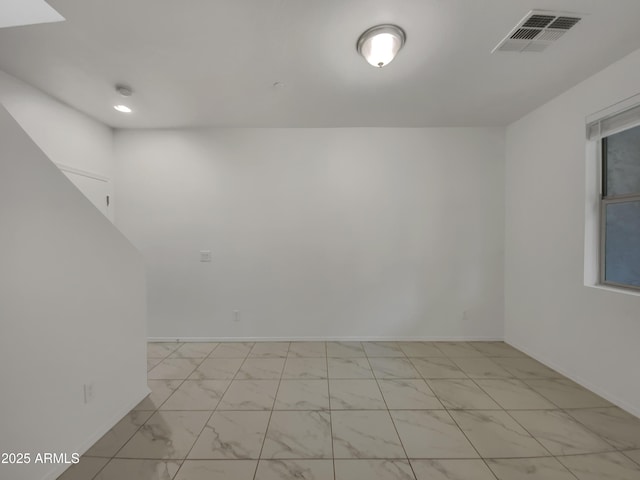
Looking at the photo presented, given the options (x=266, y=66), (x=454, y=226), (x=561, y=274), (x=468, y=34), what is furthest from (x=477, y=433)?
(x=266, y=66)

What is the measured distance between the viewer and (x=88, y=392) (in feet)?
5.45

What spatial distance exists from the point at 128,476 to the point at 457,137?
4342 millimetres

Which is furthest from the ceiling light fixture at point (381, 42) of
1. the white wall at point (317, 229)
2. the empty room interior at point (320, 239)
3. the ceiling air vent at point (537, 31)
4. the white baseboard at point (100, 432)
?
the white baseboard at point (100, 432)

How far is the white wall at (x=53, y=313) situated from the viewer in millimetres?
1234

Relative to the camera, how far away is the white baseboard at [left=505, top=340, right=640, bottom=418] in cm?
196

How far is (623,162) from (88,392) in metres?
4.51

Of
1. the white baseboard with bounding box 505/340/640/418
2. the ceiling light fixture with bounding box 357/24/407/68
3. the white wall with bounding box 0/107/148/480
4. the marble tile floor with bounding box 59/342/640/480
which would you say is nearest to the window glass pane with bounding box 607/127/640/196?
the white baseboard with bounding box 505/340/640/418

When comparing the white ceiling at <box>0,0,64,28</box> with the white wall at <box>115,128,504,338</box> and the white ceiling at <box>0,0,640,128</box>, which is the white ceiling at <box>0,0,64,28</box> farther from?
the white wall at <box>115,128,504,338</box>

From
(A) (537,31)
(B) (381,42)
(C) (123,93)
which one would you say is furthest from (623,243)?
(C) (123,93)

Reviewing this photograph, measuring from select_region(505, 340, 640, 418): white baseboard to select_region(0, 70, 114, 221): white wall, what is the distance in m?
5.36

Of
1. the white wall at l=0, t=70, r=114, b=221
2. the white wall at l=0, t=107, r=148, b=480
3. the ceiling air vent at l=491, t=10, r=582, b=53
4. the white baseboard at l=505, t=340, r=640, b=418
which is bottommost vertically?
the white baseboard at l=505, t=340, r=640, b=418

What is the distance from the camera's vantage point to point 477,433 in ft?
5.80

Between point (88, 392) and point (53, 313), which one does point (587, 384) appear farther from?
point (53, 313)

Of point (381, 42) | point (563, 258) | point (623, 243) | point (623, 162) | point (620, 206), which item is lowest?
point (563, 258)
